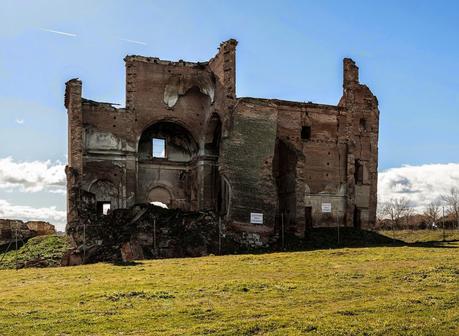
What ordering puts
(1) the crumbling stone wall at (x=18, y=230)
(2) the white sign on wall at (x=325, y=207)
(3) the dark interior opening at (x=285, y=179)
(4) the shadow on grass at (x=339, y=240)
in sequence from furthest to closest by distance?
(1) the crumbling stone wall at (x=18, y=230) → (2) the white sign on wall at (x=325, y=207) → (3) the dark interior opening at (x=285, y=179) → (4) the shadow on grass at (x=339, y=240)

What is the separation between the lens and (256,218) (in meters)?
28.1

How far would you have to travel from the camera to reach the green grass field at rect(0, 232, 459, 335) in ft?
33.1

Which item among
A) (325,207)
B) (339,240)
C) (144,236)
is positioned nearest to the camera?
(144,236)

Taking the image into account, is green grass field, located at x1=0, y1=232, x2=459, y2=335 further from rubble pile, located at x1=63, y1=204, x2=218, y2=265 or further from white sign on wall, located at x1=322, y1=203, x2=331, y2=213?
white sign on wall, located at x1=322, y1=203, x2=331, y2=213

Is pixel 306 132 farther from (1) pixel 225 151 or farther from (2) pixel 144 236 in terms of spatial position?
(2) pixel 144 236

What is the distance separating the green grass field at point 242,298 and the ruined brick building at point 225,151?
A: 9.92 m

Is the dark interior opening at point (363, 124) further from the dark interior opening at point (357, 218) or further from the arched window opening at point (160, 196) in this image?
the arched window opening at point (160, 196)

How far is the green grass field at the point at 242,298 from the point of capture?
10086mm

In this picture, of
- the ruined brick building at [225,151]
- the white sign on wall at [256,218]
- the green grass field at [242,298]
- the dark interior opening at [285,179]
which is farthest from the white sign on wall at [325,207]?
the green grass field at [242,298]

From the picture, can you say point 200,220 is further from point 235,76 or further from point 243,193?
point 235,76

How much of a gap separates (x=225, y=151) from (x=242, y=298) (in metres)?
16.2

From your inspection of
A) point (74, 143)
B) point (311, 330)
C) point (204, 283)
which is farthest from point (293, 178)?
point (311, 330)

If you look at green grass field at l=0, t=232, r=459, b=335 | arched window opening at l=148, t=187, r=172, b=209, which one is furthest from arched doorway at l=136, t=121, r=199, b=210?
green grass field at l=0, t=232, r=459, b=335

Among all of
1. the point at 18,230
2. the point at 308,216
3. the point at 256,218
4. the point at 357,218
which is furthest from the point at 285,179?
the point at 18,230
